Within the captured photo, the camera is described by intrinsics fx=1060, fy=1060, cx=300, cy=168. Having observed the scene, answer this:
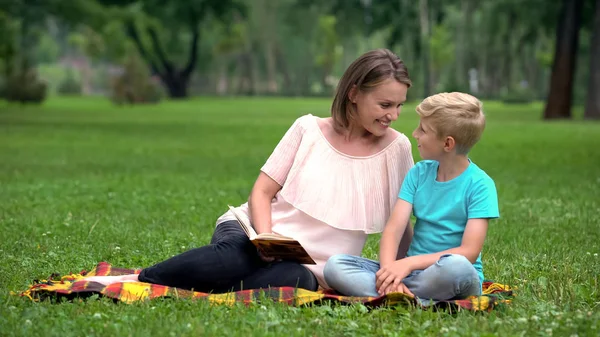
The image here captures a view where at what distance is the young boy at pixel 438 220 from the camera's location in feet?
18.4

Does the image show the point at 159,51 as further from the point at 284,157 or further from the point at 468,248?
the point at 468,248

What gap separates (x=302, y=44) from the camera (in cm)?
11969

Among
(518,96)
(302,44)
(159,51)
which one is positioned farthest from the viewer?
(302,44)

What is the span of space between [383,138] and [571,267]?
1.74m

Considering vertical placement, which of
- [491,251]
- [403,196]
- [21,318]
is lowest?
[491,251]

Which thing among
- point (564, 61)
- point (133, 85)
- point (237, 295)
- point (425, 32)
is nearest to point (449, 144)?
point (237, 295)

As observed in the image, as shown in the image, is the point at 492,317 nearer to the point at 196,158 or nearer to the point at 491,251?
the point at 491,251

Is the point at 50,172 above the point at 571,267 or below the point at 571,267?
below

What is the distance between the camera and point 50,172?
15.8 metres

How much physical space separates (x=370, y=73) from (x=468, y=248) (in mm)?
1107

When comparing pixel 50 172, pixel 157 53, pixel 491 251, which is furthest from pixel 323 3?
pixel 491 251

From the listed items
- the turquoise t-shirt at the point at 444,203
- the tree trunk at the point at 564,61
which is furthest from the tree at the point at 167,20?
the turquoise t-shirt at the point at 444,203

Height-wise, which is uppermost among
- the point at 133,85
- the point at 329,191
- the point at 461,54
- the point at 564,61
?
the point at 329,191

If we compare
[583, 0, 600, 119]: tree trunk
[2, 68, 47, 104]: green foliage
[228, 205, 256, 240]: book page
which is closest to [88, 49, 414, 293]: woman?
[228, 205, 256, 240]: book page
